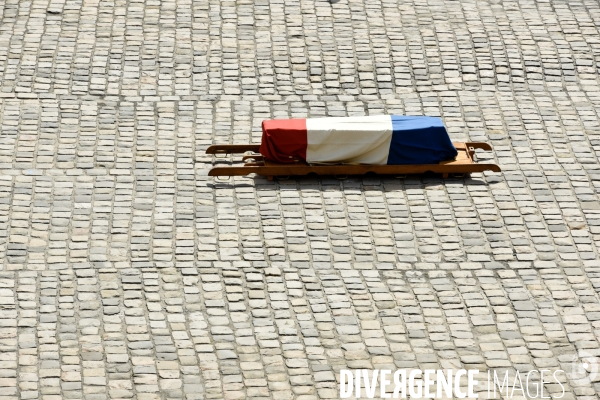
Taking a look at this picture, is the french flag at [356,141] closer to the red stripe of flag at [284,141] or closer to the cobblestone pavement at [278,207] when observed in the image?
the red stripe of flag at [284,141]

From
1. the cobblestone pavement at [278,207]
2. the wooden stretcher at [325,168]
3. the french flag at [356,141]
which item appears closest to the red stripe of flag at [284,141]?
the french flag at [356,141]

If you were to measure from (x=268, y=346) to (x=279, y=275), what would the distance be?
4.70 feet

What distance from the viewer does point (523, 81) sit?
18594 millimetres

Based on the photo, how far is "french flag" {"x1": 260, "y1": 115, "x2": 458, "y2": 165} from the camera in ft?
51.4

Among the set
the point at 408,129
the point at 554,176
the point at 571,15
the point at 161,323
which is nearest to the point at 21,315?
the point at 161,323

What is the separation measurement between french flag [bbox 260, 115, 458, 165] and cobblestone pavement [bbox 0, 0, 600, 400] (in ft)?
1.33

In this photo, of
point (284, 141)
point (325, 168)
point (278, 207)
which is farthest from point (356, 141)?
point (278, 207)

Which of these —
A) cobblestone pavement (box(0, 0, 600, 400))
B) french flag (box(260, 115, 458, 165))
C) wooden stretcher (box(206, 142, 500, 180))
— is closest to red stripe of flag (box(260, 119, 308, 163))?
french flag (box(260, 115, 458, 165))

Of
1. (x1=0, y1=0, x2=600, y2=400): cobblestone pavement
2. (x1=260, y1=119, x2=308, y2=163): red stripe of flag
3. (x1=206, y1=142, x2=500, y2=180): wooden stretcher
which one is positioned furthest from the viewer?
(x1=206, y1=142, x2=500, y2=180): wooden stretcher

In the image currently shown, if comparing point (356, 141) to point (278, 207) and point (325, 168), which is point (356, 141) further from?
point (278, 207)

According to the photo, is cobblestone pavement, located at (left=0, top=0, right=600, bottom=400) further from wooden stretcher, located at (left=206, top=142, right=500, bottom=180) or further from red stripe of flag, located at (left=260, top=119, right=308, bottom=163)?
red stripe of flag, located at (left=260, top=119, right=308, bottom=163)

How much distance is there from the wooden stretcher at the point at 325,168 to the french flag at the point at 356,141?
90 mm

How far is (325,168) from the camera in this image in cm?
1589

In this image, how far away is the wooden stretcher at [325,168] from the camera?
1578 centimetres
